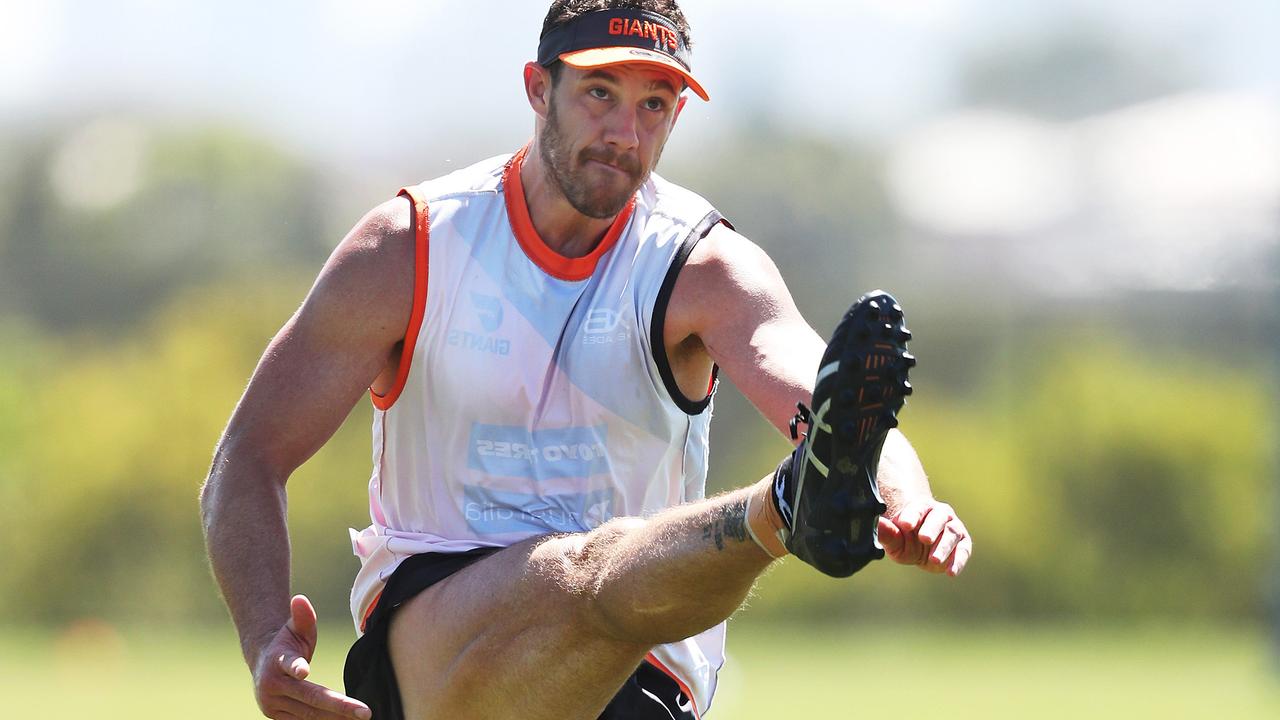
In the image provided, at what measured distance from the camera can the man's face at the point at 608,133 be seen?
168 inches

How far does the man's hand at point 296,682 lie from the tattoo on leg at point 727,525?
823 mm

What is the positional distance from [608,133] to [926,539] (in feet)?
4.85

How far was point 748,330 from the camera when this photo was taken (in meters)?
4.13

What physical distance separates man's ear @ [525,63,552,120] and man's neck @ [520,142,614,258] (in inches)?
5.4

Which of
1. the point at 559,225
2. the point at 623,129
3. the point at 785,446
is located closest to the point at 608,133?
the point at 623,129

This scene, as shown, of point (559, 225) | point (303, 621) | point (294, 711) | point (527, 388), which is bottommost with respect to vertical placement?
point (294, 711)

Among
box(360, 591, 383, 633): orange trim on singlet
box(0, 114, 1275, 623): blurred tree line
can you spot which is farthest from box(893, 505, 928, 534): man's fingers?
box(0, 114, 1275, 623): blurred tree line

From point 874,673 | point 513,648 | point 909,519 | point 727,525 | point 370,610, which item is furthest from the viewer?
point 874,673

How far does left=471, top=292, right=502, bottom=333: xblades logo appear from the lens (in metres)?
4.26

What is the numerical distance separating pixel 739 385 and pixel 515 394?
56 centimetres

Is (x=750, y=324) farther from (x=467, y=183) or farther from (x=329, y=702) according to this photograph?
(x=329, y=702)

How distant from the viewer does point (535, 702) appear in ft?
12.6

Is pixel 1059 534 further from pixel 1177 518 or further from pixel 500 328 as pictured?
pixel 500 328

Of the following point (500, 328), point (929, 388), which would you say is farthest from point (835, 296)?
point (500, 328)
